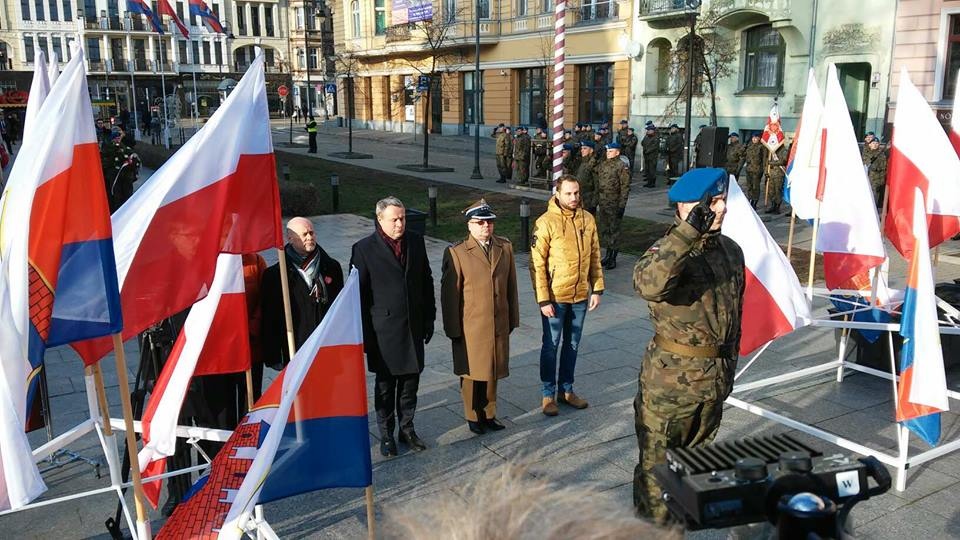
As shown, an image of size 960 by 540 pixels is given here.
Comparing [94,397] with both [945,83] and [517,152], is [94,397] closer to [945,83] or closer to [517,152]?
[517,152]

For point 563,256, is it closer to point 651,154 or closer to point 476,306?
point 476,306

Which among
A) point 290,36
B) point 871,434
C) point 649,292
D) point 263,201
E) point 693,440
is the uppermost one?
point 290,36

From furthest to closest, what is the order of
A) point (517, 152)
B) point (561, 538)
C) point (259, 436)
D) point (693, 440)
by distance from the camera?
point (517, 152)
point (693, 440)
point (259, 436)
point (561, 538)

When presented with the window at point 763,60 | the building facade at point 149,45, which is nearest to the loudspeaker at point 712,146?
the window at point 763,60

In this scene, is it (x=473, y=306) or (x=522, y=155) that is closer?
(x=473, y=306)

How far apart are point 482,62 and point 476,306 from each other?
35666 mm

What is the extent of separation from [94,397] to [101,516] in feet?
2.73

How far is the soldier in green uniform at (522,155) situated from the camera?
22.5 metres

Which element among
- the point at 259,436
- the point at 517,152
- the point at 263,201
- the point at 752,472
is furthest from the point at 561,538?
the point at 517,152

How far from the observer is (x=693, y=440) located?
13.2ft

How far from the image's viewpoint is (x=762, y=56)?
87.5 ft

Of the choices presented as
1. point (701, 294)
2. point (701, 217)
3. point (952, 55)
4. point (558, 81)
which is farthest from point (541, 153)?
point (701, 217)

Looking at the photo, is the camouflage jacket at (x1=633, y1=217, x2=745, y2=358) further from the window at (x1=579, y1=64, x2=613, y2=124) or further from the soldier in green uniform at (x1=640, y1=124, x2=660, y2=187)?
the window at (x1=579, y1=64, x2=613, y2=124)

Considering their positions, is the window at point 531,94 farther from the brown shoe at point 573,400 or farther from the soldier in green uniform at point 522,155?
the brown shoe at point 573,400
